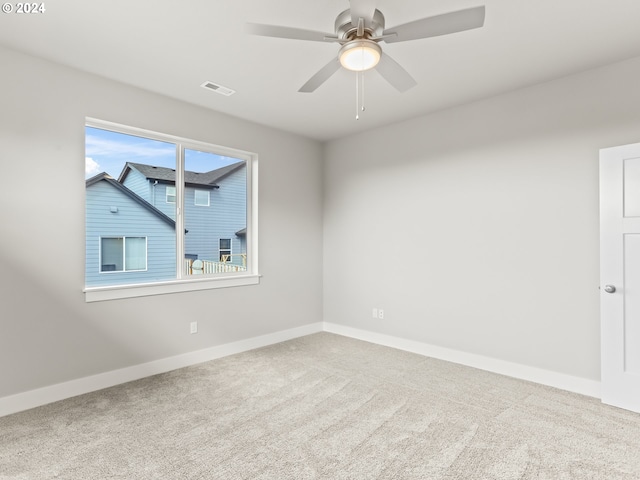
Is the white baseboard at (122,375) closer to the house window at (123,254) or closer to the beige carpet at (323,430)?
the beige carpet at (323,430)

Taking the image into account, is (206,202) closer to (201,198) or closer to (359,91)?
(201,198)

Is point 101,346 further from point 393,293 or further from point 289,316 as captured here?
point 393,293

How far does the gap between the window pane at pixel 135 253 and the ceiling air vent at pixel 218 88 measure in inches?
60.4

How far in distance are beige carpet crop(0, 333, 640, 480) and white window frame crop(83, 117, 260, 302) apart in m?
0.80

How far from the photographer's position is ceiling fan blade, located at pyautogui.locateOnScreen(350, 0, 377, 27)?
1.73 metres

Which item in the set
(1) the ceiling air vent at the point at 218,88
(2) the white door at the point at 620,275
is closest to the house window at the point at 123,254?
(1) the ceiling air vent at the point at 218,88

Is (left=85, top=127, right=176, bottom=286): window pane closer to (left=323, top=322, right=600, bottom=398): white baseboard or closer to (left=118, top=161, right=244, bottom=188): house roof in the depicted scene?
(left=118, top=161, right=244, bottom=188): house roof

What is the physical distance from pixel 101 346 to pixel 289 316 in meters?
2.14

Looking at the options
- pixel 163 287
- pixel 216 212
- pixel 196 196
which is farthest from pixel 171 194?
pixel 163 287

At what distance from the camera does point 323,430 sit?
2393 mm

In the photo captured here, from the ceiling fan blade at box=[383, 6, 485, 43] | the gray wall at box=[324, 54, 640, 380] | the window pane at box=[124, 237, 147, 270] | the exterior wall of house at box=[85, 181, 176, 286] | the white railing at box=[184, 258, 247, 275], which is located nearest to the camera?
the ceiling fan blade at box=[383, 6, 485, 43]

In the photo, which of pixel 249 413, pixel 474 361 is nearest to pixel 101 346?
pixel 249 413

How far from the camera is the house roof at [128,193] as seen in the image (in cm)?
318

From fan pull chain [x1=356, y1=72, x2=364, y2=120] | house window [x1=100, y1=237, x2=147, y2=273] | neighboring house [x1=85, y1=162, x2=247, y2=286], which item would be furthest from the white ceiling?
house window [x1=100, y1=237, x2=147, y2=273]
